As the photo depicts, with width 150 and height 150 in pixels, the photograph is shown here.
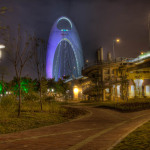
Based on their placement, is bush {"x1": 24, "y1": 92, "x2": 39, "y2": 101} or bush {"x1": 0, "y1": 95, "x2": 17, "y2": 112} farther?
bush {"x1": 24, "y1": 92, "x2": 39, "y2": 101}

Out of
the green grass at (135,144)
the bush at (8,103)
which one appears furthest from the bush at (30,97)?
the green grass at (135,144)

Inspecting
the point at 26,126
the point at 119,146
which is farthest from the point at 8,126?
the point at 119,146

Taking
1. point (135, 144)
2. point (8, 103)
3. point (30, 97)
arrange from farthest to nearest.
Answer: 1. point (30, 97)
2. point (8, 103)
3. point (135, 144)

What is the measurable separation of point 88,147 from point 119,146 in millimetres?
1025

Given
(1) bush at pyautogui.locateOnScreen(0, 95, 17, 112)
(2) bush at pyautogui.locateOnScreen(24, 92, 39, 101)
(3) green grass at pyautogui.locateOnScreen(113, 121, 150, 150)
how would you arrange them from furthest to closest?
1. (2) bush at pyautogui.locateOnScreen(24, 92, 39, 101)
2. (1) bush at pyautogui.locateOnScreen(0, 95, 17, 112)
3. (3) green grass at pyautogui.locateOnScreen(113, 121, 150, 150)

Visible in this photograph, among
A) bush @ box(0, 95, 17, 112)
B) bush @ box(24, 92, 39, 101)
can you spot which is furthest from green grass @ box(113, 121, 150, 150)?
bush @ box(24, 92, 39, 101)

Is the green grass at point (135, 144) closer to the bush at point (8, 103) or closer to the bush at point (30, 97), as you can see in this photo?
the bush at point (8, 103)

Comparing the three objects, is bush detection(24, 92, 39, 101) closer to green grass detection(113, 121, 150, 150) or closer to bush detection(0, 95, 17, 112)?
bush detection(0, 95, 17, 112)

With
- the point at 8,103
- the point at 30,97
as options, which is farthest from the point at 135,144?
the point at 30,97

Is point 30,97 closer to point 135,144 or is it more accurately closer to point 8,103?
point 8,103

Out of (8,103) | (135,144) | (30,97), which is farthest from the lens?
(30,97)

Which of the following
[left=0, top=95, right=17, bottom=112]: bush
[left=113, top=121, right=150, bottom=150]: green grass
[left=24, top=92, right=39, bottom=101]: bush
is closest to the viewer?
[left=113, top=121, right=150, bottom=150]: green grass

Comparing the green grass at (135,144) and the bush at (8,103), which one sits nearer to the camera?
the green grass at (135,144)

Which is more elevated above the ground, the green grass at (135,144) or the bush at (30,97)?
the bush at (30,97)
